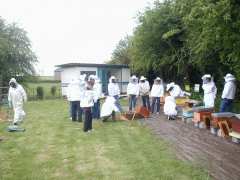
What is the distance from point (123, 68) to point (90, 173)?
840 inches

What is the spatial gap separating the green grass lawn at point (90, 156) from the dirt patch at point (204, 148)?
0.31 meters

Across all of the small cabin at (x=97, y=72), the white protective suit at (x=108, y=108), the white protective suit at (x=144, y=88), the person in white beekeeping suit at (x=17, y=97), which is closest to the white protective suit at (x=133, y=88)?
the white protective suit at (x=144, y=88)

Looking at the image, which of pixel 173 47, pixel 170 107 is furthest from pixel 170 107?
pixel 173 47

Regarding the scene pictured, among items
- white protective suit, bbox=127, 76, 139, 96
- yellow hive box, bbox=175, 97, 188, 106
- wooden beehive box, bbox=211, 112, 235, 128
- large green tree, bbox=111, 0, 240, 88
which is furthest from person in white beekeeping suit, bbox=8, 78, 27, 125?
yellow hive box, bbox=175, 97, 188, 106

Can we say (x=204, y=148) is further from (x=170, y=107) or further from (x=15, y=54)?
(x=15, y=54)

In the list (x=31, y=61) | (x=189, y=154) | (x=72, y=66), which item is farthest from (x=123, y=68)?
(x=189, y=154)

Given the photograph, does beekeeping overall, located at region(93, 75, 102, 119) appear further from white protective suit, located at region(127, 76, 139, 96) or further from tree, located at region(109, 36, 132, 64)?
tree, located at region(109, 36, 132, 64)

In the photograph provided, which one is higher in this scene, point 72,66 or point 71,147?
point 72,66

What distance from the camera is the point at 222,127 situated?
9.30 meters

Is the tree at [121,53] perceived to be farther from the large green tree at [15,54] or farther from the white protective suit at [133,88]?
the white protective suit at [133,88]

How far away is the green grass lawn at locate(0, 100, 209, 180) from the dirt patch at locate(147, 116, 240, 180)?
0.31 m

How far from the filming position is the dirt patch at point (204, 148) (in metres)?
6.26

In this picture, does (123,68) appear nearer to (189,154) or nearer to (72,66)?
(72,66)

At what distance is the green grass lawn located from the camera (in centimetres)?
615
